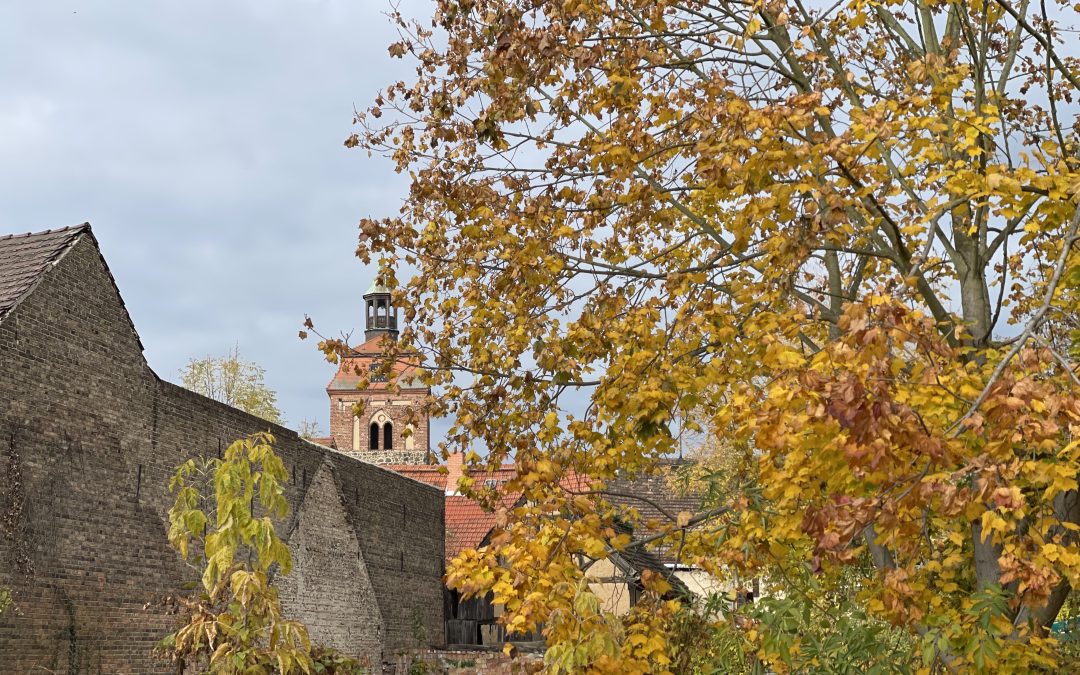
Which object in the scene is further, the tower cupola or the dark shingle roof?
the tower cupola

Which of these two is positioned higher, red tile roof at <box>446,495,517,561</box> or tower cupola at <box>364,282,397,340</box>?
tower cupola at <box>364,282,397,340</box>

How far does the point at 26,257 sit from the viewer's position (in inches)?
584

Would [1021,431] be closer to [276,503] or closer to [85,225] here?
[276,503]

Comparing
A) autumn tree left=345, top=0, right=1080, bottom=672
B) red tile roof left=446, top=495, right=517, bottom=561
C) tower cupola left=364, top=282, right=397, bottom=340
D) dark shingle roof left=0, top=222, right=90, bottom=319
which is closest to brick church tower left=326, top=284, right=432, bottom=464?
tower cupola left=364, top=282, right=397, bottom=340

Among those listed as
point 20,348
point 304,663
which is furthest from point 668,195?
point 20,348

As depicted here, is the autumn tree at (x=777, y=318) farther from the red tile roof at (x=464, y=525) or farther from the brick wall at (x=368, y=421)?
the brick wall at (x=368, y=421)

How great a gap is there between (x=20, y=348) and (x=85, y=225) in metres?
2.07

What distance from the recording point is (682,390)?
8.34 m

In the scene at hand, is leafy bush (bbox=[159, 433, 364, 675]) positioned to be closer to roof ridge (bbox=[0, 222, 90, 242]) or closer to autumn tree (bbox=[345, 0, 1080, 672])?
autumn tree (bbox=[345, 0, 1080, 672])

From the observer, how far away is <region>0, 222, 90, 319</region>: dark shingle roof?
14.1 m

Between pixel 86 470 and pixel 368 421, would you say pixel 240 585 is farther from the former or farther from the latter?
pixel 368 421


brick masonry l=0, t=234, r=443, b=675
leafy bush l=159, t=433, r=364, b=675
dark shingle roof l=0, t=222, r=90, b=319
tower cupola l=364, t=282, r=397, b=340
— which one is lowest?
leafy bush l=159, t=433, r=364, b=675

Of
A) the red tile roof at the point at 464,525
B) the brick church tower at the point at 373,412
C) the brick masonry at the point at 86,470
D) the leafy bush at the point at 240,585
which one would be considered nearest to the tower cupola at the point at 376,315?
the brick church tower at the point at 373,412

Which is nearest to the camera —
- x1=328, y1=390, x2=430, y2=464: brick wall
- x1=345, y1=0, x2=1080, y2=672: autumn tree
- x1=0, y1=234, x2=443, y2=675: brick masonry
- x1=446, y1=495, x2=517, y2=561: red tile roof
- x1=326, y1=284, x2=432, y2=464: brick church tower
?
x1=345, y1=0, x2=1080, y2=672: autumn tree
